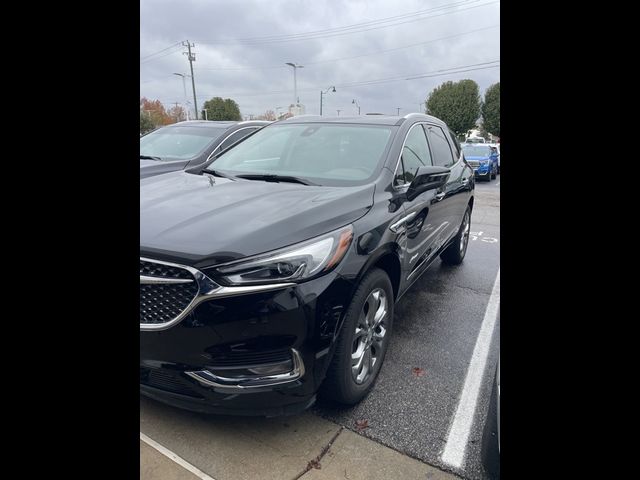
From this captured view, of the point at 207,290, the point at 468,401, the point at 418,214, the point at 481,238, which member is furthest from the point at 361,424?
the point at 481,238

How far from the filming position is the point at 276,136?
3.73 meters

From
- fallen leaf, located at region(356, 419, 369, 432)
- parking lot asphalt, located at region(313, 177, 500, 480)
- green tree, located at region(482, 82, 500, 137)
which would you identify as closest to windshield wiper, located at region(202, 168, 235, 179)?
parking lot asphalt, located at region(313, 177, 500, 480)

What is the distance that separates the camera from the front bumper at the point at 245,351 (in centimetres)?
182

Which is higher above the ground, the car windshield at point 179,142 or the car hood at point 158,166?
the car windshield at point 179,142

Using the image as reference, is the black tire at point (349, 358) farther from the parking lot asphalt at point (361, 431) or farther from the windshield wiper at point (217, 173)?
the windshield wiper at point (217, 173)

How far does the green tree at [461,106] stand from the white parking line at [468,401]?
42.0 meters

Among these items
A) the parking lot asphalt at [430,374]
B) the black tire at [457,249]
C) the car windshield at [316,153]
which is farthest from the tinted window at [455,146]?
the car windshield at [316,153]

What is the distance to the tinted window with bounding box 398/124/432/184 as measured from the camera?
3.17 m

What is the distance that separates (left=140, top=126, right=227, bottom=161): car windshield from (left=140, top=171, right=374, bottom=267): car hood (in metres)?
3.72

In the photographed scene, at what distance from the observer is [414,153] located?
345cm
